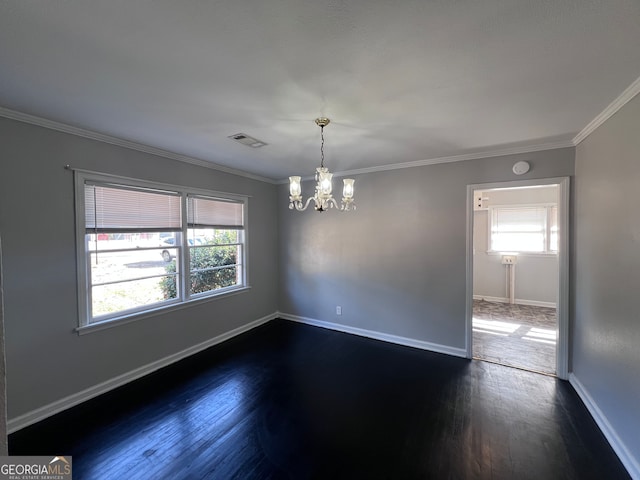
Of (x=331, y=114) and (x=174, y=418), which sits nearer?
(x=331, y=114)

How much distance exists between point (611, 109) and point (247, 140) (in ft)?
9.98

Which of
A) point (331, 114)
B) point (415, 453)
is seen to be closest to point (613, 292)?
point (415, 453)

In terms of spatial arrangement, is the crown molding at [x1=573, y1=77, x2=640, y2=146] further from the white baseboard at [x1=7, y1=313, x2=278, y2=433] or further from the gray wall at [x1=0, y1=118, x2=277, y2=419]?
the white baseboard at [x1=7, y1=313, x2=278, y2=433]

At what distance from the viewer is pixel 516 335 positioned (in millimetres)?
4145

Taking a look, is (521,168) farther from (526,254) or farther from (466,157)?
→ (526,254)

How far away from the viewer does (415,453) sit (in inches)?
80.6

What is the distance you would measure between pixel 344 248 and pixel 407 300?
1.19m

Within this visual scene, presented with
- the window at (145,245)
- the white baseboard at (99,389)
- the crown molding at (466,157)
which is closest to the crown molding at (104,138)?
the window at (145,245)

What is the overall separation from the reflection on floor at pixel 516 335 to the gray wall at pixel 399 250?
57 cm

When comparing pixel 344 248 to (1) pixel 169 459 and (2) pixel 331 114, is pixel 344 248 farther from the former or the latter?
(1) pixel 169 459

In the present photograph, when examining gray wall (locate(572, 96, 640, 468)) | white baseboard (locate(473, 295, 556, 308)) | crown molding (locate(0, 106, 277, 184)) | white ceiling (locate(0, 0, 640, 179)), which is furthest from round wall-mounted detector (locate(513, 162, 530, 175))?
white baseboard (locate(473, 295, 556, 308))

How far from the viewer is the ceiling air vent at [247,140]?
2.77 metres

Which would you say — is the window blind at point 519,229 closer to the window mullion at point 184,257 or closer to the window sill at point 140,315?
the window sill at point 140,315

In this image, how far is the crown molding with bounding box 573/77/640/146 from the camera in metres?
1.85
